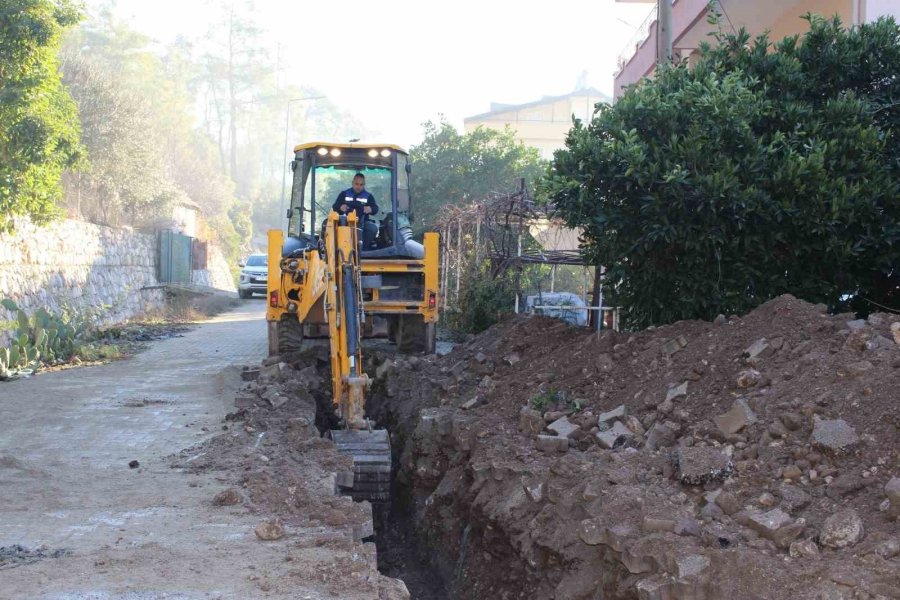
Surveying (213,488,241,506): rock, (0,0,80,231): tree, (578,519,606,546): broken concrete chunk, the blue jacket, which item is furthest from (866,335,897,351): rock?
(0,0,80,231): tree

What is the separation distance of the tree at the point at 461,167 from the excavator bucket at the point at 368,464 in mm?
18946

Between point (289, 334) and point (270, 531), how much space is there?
7633mm

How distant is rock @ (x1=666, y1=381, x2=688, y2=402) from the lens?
7.69m

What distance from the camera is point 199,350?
1802 centimetres

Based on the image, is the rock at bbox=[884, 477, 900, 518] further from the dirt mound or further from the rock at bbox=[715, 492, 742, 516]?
the rock at bbox=[715, 492, 742, 516]

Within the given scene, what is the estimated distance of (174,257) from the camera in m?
33.5

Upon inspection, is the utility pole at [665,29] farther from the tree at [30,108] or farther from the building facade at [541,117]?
the building facade at [541,117]

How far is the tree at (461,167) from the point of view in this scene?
28578 millimetres

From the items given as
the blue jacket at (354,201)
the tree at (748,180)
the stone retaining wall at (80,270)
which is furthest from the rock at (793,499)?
the stone retaining wall at (80,270)

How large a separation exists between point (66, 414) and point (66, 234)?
12.1 meters

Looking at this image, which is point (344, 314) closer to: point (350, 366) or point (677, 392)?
point (350, 366)

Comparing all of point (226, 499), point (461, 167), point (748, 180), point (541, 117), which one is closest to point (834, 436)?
point (748, 180)

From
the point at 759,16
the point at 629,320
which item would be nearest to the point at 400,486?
the point at 629,320

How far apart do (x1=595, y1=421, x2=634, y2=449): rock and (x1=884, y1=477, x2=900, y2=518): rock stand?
7.88ft
